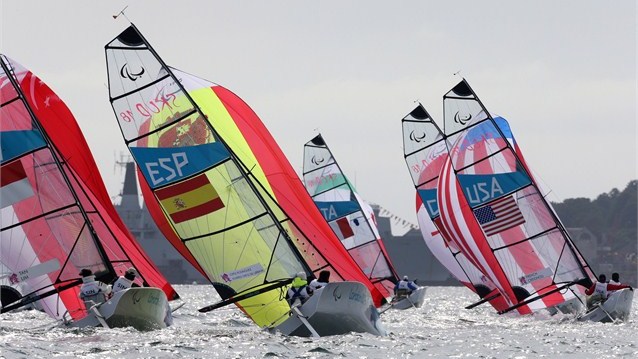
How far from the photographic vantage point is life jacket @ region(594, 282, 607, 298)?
84.3 feet

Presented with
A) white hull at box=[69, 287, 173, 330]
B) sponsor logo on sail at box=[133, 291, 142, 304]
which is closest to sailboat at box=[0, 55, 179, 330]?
white hull at box=[69, 287, 173, 330]

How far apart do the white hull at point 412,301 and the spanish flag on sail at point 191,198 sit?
1503cm

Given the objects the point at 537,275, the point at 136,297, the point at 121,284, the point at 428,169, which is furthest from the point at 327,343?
the point at 428,169

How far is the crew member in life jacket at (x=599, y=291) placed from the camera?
25.8m

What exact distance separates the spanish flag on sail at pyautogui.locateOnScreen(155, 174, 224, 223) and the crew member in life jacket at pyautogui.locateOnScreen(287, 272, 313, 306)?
217cm

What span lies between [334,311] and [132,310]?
116 inches

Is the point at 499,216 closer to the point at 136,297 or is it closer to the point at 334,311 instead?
the point at 334,311

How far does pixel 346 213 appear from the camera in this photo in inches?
1585

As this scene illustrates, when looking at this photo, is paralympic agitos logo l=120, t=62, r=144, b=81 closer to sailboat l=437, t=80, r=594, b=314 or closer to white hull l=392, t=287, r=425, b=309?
sailboat l=437, t=80, r=594, b=314

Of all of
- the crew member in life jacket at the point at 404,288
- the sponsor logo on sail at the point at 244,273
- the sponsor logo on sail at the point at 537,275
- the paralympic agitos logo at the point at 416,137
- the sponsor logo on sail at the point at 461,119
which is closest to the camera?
the sponsor logo on sail at the point at 244,273

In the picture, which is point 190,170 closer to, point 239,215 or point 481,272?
point 239,215

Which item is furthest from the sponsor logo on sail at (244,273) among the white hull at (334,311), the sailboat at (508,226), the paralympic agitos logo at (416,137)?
the paralympic agitos logo at (416,137)

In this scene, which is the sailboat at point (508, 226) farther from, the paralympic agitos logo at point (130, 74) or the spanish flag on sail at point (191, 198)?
the paralympic agitos logo at point (130, 74)

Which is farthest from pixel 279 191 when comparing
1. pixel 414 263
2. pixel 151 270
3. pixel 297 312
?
pixel 414 263
